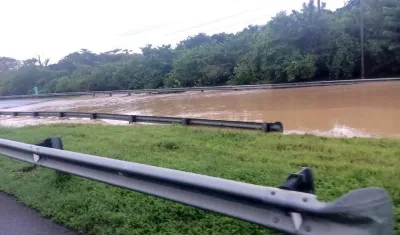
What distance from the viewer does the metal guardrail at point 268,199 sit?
2.21 meters

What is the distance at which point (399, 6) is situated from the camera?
113 feet

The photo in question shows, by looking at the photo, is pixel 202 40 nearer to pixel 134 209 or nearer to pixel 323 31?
pixel 323 31

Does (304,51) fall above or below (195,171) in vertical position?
above

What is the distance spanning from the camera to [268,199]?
2.66 meters

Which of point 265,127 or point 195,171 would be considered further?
point 265,127

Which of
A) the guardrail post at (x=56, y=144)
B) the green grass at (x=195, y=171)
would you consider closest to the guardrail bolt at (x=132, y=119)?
the green grass at (x=195, y=171)

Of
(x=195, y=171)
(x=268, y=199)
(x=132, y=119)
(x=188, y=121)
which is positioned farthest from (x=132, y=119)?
(x=268, y=199)

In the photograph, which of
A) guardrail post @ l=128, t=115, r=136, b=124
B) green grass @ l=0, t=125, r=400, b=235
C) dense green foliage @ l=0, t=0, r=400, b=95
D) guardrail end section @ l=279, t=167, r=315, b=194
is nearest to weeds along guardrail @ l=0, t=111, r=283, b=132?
guardrail post @ l=128, t=115, r=136, b=124

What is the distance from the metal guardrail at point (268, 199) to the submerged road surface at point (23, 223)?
2.01ft

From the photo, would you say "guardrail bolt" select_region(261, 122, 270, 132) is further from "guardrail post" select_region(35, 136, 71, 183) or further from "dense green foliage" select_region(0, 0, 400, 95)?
"dense green foliage" select_region(0, 0, 400, 95)

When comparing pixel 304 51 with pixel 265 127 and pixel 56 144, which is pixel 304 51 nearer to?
pixel 265 127

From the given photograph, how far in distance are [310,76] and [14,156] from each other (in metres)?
33.0

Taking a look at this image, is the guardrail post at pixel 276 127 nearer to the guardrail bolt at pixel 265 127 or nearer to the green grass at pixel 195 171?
the guardrail bolt at pixel 265 127

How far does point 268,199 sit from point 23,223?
9.69 feet
